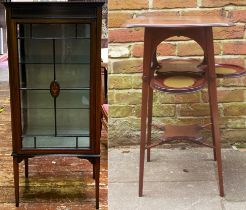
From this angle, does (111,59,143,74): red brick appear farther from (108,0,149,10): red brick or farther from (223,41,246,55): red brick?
(223,41,246,55): red brick

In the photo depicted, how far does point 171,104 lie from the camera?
10.6 feet

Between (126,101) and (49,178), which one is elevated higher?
(126,101)

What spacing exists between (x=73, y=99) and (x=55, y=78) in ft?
0.49

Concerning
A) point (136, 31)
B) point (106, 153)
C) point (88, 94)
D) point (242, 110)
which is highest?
point (136, 31)

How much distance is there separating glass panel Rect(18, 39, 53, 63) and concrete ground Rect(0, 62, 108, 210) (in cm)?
78

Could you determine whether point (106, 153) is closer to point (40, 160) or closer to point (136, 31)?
point (40, 160)

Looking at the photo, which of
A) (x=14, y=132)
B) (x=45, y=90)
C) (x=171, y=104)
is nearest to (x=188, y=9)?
(x=171, y=104)

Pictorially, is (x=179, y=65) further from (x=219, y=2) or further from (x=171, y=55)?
(x=219, y=2)

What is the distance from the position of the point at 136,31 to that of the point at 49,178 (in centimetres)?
111

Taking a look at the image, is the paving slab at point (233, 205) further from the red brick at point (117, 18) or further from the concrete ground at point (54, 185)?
the red brick at point (117, 18)

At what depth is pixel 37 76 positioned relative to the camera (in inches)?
96.7

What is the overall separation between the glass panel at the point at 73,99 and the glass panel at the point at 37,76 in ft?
0.32

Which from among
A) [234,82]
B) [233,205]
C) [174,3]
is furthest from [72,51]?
[234,82]

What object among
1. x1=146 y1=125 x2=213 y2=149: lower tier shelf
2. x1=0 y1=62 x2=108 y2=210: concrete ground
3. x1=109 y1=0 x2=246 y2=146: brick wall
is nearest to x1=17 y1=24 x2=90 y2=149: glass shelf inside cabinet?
x1=0 y1=62 x2=108 y2=210: concrete ground
